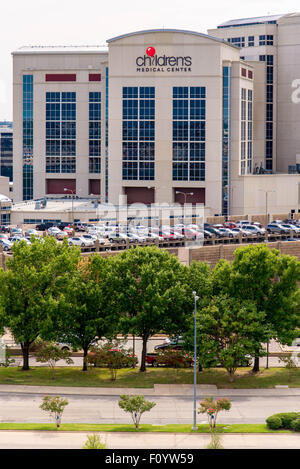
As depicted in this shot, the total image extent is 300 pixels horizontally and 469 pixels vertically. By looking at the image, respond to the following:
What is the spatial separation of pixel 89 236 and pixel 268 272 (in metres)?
42.6

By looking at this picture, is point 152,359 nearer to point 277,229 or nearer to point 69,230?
point 69,230

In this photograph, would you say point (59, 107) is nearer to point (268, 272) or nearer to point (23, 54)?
point (23, 54)

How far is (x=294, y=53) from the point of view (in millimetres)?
165000

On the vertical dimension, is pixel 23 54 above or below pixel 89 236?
above

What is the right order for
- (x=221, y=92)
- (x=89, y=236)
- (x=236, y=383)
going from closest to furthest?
(x=236, y=383) → (x=89, y=236) → (x=221, y=92)

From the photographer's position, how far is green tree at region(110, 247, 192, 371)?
69.8 metres

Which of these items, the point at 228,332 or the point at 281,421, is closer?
the point at 281,421

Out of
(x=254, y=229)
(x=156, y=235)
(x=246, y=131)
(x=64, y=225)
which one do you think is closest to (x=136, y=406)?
(x=156, y=235)

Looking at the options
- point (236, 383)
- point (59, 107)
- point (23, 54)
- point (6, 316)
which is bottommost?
point (236, 383)

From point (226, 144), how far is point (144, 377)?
84739 millimetres

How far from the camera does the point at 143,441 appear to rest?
166 ft

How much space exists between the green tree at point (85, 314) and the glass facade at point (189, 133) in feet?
257

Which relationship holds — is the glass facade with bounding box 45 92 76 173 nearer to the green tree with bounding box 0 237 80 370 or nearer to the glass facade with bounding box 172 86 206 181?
the glass facade with bounding box 172 86 206 181
